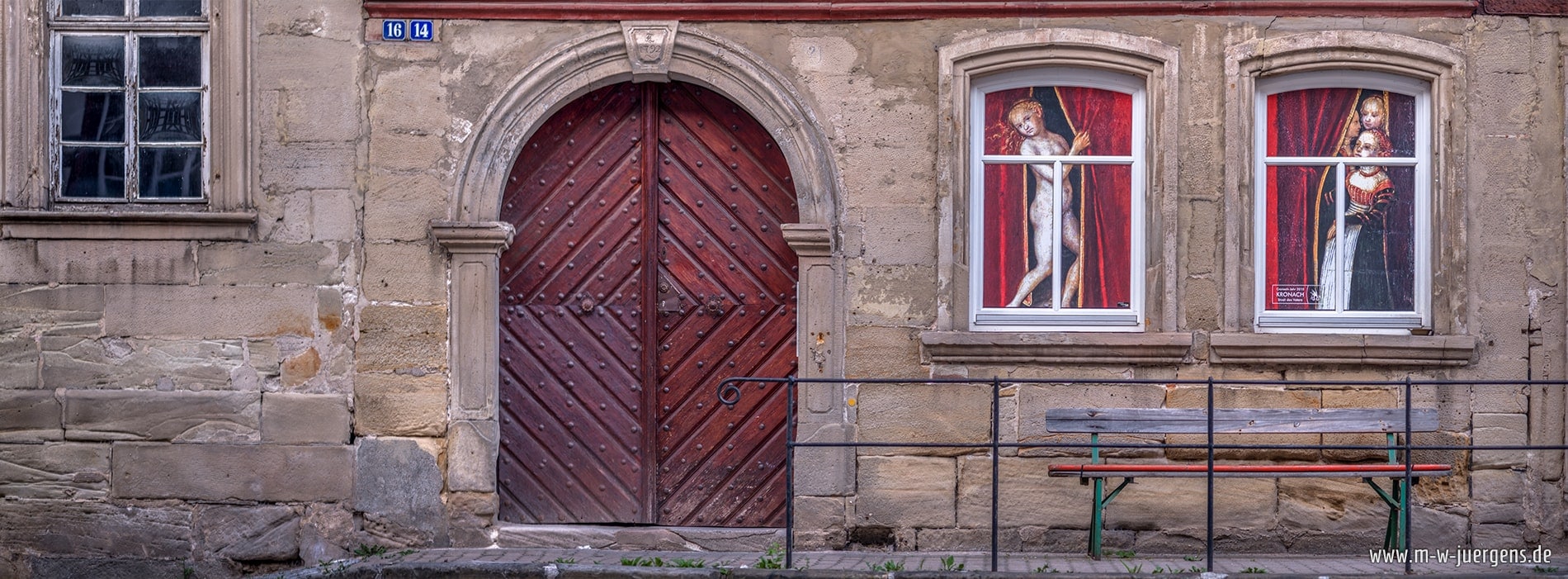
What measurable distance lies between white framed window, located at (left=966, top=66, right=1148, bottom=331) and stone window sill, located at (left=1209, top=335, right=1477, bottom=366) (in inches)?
22.9

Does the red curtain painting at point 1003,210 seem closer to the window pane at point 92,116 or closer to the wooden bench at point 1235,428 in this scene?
the wooden bench at point 1235,428

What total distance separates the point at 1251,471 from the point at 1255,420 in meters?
0.25

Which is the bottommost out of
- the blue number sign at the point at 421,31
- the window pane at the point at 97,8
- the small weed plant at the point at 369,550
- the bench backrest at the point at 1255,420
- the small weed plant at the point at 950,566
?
the small weed plant at the point at 369,550

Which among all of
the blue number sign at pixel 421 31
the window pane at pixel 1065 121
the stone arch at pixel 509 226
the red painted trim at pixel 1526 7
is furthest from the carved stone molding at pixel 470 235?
the red painted trim at pixel 1526 7

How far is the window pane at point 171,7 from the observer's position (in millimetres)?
7727

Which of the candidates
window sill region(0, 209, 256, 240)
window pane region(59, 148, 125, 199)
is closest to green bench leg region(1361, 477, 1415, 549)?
window sill region(0, 209, 256, 240)

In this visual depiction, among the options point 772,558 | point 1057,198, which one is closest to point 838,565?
point 772,558

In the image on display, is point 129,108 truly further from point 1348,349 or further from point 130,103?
point 1348,349

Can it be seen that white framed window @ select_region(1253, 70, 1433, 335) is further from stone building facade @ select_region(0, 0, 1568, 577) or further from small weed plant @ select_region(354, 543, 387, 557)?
small weed plant @ select_region(354, 543, 387, 557)

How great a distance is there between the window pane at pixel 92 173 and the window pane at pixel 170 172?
12cm

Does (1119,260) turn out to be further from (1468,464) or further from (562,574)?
(562,574)

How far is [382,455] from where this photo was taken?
24.9 feet

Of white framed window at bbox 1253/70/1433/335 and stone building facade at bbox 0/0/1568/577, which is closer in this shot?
stone building facade at bbox 0/0/1568/577

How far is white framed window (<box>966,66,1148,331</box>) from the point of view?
7.62 m
